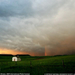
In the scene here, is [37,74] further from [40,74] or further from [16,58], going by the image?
[16,58]

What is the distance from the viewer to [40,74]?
1728 cm

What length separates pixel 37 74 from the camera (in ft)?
57.9

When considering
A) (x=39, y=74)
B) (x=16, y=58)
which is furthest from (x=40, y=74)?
(x=16, y=58)

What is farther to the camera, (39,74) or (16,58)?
(16,58)

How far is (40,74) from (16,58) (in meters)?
65.0

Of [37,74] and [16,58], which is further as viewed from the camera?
[16,58]

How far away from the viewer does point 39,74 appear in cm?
1741

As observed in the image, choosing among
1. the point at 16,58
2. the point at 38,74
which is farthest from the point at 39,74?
the point at 16,58

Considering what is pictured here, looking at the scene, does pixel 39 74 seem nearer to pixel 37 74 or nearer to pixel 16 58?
pixel 37 74

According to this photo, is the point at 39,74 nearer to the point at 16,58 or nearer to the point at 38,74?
the point at 38,74

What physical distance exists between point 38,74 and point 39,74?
16cm

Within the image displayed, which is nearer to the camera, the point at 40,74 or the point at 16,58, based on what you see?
the point at 40,74

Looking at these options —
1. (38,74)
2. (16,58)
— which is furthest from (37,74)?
(16,58)

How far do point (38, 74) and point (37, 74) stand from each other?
0.73 ft
